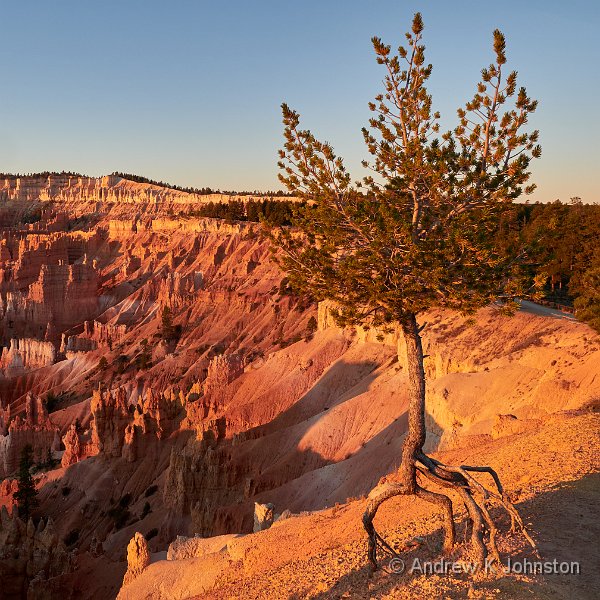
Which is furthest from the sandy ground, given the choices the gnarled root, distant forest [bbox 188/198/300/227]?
distant forest [bbox 188/198/300/227]

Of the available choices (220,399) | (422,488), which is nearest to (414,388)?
(422,488)

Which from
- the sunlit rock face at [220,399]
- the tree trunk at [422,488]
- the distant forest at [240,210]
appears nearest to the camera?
the tree trunk at [422,488]

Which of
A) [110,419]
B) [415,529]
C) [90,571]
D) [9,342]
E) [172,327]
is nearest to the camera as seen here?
[415,529]

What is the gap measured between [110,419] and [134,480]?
5.41 m

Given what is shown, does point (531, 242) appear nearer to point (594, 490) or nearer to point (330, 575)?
point (594, 490)

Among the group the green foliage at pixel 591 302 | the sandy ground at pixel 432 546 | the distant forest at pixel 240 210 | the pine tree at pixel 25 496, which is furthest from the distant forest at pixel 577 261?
the distant forest at pixel 240 210

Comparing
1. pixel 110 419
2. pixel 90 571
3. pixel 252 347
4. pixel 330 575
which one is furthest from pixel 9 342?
pixel 330 575

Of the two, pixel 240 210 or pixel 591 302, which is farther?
pixel 240 210

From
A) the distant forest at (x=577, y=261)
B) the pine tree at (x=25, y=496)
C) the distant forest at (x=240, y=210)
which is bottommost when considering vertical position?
A: the pine tree at (x=25, y=496)

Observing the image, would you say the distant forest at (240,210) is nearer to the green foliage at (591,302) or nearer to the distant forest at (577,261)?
the distant forest at (577,261)

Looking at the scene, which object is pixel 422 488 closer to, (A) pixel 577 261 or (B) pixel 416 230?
(B) pixel 416 230

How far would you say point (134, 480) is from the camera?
1473 inches

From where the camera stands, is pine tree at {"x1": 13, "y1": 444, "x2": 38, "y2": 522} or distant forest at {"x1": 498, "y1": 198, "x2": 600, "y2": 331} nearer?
distant forest at {"x1": 498, "y1": 198, "x2": 600, "y2": 331}

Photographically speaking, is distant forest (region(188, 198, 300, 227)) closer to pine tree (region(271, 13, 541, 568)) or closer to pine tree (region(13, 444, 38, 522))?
pine tree (region(13, 444, 38, 522))
